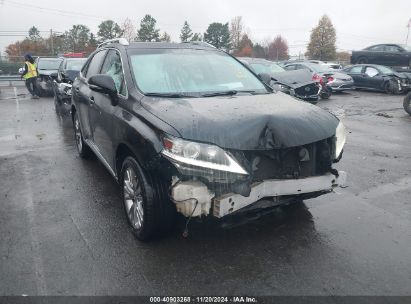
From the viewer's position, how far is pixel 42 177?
205 inches

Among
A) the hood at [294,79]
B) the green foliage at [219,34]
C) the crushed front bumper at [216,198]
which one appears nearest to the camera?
the crushed front bumper at [216,198]

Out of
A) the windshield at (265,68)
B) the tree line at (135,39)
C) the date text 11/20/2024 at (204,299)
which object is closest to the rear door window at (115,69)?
the date text 11/20/2024 at (204,299)

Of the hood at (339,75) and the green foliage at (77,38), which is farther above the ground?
the green foliage at (77,38)

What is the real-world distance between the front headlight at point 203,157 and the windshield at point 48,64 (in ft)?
52.6

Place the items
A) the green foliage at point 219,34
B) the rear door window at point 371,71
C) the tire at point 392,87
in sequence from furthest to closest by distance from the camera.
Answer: the green foliage at point 219,34
the rear door window at point 371,71
the tire at point 392,87

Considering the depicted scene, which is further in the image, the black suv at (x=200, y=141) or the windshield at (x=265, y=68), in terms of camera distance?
the windshield at (x=265, y=68)

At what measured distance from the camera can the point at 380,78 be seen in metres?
16.9

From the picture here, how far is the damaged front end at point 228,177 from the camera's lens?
274 cm

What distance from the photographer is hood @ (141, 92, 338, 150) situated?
284 centimetres

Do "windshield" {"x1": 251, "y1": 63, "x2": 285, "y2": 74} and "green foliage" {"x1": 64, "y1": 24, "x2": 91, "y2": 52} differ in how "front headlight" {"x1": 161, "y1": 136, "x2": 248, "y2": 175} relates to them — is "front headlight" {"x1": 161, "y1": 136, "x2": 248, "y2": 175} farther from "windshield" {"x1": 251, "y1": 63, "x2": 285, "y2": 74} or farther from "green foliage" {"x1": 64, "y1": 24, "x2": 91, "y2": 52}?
"green foliage" {"x1": 64, "y1": 24, "x2": 91, "y2": 52}

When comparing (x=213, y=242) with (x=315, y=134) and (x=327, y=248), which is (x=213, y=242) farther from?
(x=315, y=134)

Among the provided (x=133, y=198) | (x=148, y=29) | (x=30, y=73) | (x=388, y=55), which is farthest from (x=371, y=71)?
(x=148, y=29)

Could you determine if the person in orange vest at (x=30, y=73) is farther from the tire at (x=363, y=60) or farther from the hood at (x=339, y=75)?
the tire at (x=363, y=60)

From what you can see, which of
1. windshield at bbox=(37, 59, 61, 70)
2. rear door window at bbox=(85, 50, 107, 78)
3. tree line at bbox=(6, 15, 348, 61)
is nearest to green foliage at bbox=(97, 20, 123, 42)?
tree line at bbox=(6, 15, 348, 61)
